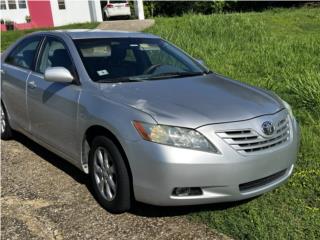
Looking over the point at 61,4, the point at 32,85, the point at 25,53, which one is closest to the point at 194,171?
the point at 32,85

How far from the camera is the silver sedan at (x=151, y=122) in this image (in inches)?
135

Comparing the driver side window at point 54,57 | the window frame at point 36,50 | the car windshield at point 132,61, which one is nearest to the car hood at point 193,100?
the car windshield at point 132,61

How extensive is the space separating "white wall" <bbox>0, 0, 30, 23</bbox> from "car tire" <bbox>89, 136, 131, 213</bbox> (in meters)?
27.9

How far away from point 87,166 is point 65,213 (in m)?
0.49

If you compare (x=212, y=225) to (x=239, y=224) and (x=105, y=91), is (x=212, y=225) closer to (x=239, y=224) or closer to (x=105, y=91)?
(x=239, y=224)

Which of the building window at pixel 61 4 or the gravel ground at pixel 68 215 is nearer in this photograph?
the gravel ground at pixel 68 215

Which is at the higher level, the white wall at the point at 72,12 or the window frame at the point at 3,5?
the window frame at the point at 3,5

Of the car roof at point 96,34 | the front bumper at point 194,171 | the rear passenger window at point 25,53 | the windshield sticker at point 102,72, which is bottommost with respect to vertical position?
the front bumper at point 194,171

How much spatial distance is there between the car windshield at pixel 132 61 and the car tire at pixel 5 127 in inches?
73.5

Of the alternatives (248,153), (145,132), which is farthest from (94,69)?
(248,153)

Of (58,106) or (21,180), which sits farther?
(21,180)

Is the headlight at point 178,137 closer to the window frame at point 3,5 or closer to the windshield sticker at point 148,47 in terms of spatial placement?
the windshield sticker at point 148,47

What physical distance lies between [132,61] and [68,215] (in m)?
1.67

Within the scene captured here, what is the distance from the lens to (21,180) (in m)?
4.84
